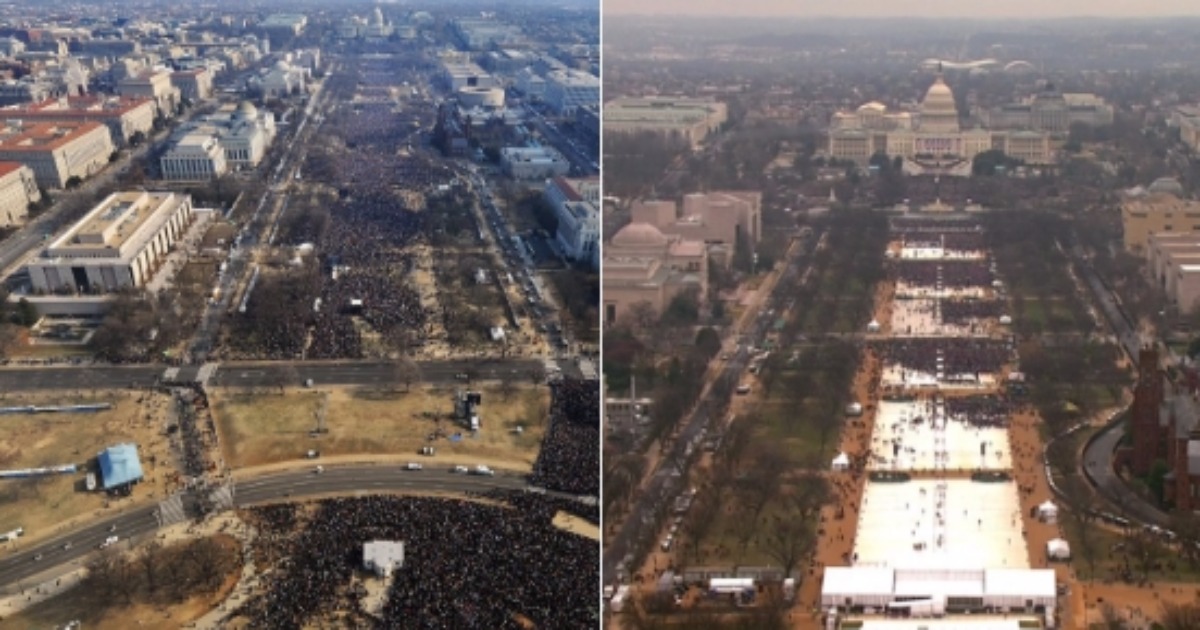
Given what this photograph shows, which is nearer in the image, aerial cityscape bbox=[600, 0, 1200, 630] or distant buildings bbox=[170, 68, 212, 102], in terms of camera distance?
aerial cityscape bbox=[600, 0, 1200, 630]

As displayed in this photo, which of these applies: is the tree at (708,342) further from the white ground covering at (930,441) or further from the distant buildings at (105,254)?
the distant buildings at (105,254)

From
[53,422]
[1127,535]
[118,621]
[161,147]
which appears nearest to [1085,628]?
[1127,535]

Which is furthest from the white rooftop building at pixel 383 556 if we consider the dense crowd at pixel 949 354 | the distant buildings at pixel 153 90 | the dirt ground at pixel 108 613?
the distant buildings at pixel 153 90

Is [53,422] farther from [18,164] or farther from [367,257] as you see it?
[18,164]

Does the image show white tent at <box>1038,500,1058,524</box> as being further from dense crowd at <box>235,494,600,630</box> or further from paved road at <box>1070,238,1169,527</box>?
A: dense crowd at <box>235,494,600,630</box>

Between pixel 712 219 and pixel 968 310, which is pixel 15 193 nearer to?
pixel 712 219

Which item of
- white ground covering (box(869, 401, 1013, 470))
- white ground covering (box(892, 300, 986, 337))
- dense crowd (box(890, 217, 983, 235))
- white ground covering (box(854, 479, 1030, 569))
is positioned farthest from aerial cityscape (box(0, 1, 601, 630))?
dense crowd (box(890, 217, 983, 235))
